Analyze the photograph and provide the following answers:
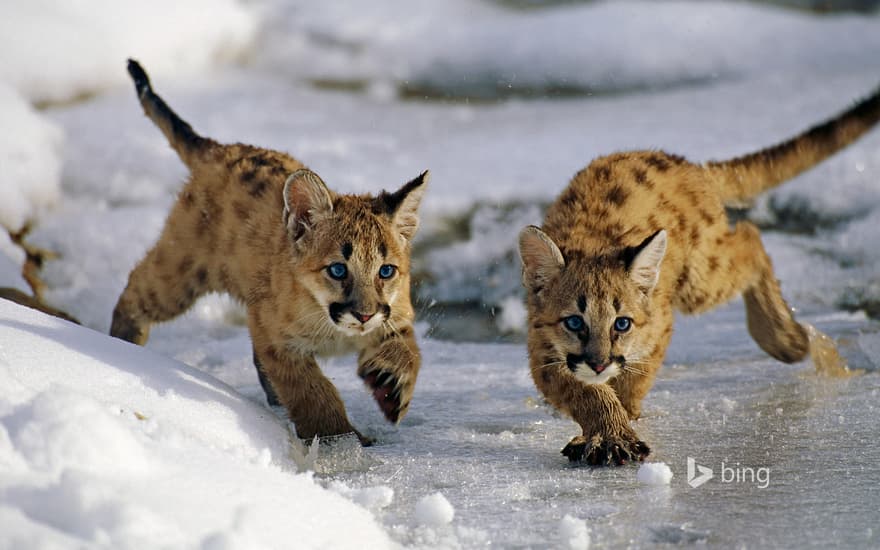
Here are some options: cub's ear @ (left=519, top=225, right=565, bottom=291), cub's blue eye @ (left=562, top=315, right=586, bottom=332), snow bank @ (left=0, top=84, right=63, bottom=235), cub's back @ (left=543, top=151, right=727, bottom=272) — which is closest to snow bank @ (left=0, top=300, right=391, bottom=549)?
cub's blue eye @ (left=562, top=315, right=586, bottom=332)

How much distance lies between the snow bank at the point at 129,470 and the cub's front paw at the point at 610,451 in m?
0.99

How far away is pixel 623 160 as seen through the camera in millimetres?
5629

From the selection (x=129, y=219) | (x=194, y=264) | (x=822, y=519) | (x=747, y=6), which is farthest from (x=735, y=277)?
(x=747, y=6)

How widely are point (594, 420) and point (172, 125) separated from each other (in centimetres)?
283

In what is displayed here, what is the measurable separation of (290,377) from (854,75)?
8188mm

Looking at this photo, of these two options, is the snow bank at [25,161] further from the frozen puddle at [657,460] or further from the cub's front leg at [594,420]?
the cub's front leg at [594,420]

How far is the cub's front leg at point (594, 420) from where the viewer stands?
14.6 ft

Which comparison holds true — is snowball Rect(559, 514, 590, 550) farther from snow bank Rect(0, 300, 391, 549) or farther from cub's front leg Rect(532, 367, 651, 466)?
cub's front leg Rect(532, 367, 651, 466)

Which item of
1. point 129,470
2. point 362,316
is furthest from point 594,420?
point 129,470

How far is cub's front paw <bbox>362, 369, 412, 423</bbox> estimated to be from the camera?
458 centimetres

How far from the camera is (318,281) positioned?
462 centimetres

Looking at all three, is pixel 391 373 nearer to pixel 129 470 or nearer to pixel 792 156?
pixel 129 470

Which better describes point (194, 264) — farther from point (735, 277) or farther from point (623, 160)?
point (735, 277)

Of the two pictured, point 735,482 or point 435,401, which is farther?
point 435,401
